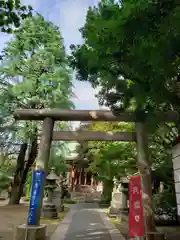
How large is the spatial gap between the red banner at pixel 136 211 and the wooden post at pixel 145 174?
0.34 metres

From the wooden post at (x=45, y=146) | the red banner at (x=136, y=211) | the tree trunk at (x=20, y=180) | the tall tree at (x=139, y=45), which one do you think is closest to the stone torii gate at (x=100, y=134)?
the wooden post at (x=45, y=146)

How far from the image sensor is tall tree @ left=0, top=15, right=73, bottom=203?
15250 millimetres

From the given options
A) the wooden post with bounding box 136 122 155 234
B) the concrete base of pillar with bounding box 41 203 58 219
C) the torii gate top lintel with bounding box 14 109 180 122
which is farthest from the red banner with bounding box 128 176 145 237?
the concrete base of pillar with bounding box 41 203 58 219

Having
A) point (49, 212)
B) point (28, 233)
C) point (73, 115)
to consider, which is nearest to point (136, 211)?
point (28, 233)

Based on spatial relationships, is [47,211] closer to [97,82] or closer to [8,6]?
[97,82]

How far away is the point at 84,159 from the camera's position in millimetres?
29672

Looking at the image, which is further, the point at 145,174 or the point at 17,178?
the point at 17,178

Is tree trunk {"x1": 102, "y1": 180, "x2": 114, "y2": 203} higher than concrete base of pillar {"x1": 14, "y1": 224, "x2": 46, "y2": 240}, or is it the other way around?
tree trunk {"x1": 102, "y1": 180, "x2": 114, "y2": 203}

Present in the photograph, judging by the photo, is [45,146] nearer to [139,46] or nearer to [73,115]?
[73,115]

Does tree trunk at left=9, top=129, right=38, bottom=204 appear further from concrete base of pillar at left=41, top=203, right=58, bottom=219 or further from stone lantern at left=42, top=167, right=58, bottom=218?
concrete base of pillar at left=41, top=203, right=58, bottom=219

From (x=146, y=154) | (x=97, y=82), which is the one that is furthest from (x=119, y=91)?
(x=146, y=154)

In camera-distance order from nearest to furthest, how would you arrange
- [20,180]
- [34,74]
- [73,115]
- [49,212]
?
1. [73,115]
2. [49,212]
3. [34,74]
4. [20,180]

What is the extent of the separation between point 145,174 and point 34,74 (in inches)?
→ 460

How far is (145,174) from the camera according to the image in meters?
6.42
